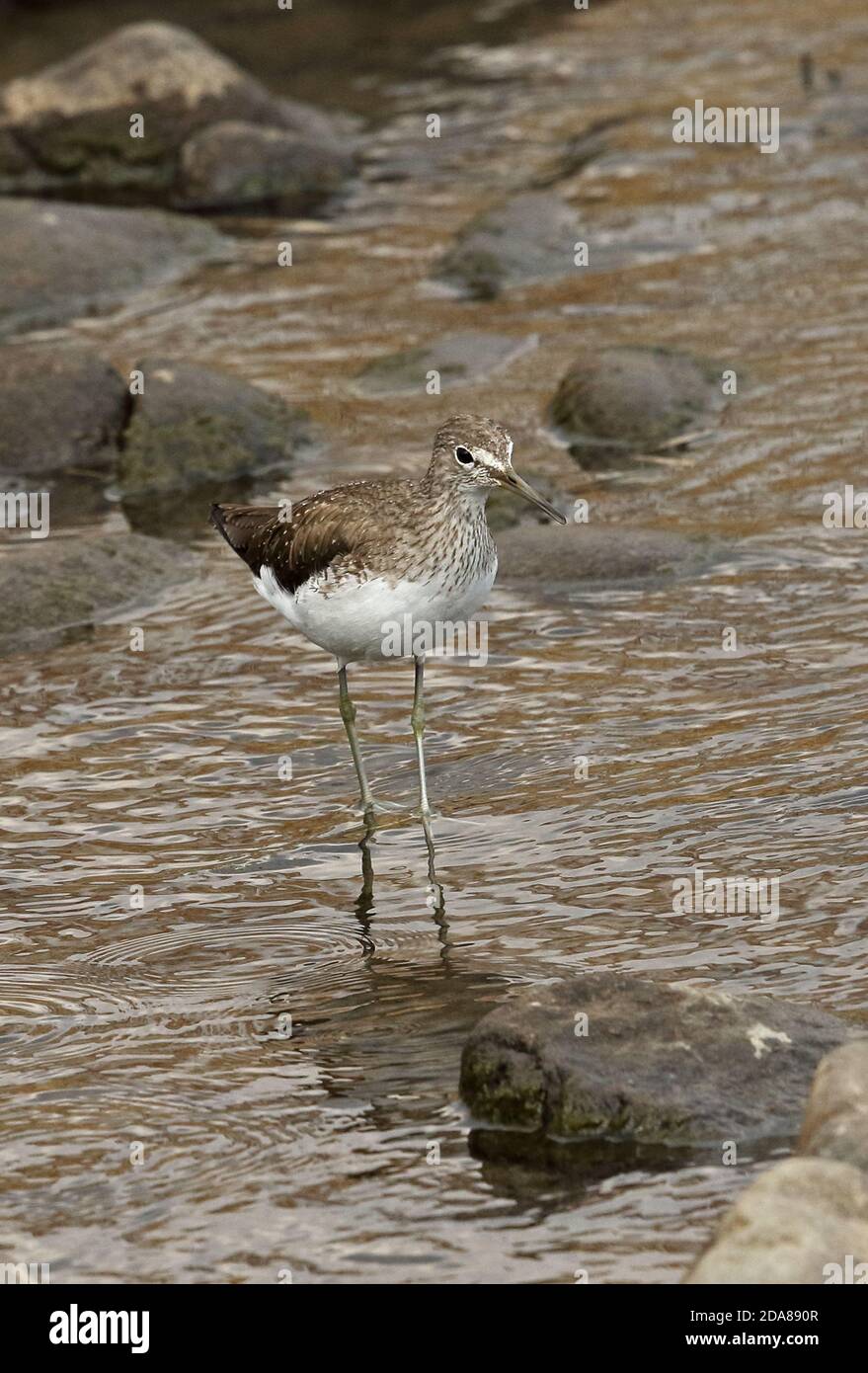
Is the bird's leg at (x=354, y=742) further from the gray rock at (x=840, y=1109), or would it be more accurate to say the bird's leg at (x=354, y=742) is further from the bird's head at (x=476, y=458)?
the gray rock at (x=840, y=1109)

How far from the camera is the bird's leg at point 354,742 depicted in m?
10.4

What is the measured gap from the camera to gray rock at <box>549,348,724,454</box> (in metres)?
15.6

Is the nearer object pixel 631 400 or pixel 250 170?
pixel 631 400

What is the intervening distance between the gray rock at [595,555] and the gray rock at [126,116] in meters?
10.5

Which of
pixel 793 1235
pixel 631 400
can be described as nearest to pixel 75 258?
pixel 631 400

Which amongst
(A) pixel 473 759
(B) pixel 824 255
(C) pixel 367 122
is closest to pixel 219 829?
(A) pixel 473 759

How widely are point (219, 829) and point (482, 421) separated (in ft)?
7.84

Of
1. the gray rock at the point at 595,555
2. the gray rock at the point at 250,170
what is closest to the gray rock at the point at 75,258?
the gray rock at the point at 250,170

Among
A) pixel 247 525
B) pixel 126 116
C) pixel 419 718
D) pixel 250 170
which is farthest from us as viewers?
pixel 126 116

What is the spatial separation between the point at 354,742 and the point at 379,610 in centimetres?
104

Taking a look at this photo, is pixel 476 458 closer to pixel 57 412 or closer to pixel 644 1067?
pixel 644 1067

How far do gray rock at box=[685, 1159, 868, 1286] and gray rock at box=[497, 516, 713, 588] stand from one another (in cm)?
723

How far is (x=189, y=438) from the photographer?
15.9 metres

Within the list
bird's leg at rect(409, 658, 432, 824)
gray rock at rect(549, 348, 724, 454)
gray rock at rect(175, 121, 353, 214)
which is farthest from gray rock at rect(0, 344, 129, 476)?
gray rock at rect(175, 121, 353, 214)
